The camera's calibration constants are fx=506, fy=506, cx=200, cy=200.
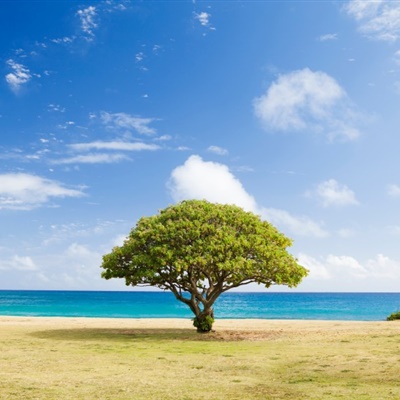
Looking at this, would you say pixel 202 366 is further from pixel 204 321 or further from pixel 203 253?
pixel 204 321

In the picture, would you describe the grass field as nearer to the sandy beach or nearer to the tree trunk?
the tree trunk

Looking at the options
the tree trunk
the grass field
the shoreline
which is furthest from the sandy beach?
the grass field

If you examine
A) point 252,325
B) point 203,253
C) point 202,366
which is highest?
point 203,253

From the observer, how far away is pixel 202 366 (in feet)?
73.6

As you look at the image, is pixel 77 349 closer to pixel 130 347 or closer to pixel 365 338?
pixel 130 347

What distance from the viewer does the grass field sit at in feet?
54.9

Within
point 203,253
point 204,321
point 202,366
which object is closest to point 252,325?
point 204,321

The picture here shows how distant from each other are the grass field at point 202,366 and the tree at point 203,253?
3.95 m

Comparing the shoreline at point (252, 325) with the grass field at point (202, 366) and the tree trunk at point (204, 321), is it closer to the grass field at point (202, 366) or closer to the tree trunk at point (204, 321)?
the tree trunk at point (204, 321)

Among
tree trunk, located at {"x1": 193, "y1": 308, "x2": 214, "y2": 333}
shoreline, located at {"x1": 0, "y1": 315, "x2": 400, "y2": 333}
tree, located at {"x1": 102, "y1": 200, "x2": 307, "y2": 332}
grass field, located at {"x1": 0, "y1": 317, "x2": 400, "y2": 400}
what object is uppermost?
tree, located at {"x1": 102, "y1": 200, "x2": 307, "y2": 332}

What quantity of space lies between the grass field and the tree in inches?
156

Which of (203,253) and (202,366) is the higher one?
(203,253)

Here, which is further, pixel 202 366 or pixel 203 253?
pixel 203 253

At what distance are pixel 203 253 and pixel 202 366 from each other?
1261 cm
